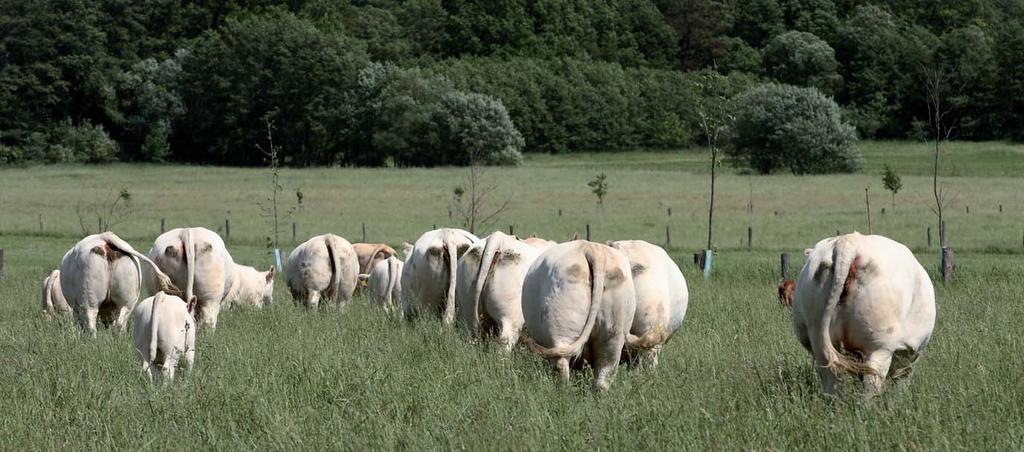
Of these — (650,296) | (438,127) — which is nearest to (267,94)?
(438,127)

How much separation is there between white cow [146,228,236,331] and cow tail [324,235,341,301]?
2.72 metres

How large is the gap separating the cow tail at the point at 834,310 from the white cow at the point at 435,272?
5.56 m

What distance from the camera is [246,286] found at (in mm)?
21078

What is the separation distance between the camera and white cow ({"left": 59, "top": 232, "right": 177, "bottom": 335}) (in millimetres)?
14797

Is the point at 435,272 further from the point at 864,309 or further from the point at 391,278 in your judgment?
the point at 864,309

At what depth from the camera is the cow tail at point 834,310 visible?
9.23 m

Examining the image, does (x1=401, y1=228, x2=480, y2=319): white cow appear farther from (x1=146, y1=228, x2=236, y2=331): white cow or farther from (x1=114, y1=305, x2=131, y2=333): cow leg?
(x1=114, y1=305, x2=131, y2=333): cow leg

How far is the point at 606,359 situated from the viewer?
1066 centimetres

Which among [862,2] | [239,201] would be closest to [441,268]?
[239,201]

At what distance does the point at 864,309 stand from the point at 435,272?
6.14 m

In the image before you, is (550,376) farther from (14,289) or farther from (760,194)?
(760,194)

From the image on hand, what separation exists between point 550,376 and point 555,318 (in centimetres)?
50

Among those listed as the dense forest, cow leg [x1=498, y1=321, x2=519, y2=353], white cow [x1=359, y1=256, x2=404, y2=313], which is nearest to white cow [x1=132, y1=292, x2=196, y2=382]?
cow leg [x1=498, y1=321, x2=519, y2=353]

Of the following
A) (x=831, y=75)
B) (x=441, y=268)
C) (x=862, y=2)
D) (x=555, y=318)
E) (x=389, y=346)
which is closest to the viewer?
(x=555, y=318)
